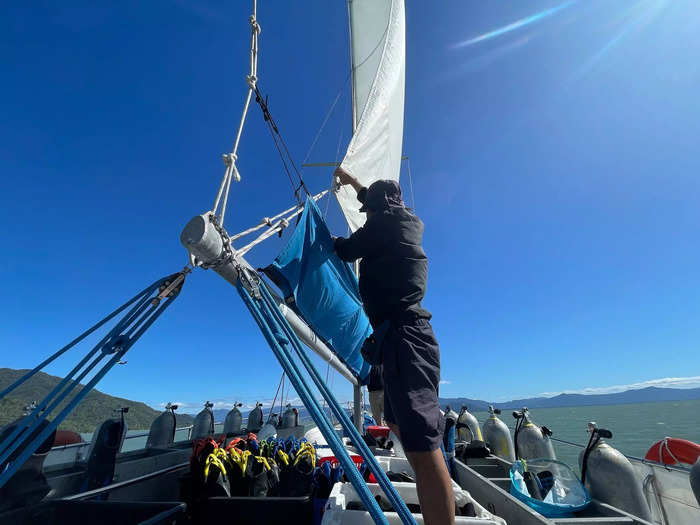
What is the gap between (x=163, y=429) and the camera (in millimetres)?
7004

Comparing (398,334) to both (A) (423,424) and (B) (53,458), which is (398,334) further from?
(B) (53,458)

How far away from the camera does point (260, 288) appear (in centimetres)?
226

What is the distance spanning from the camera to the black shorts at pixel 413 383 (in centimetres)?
177

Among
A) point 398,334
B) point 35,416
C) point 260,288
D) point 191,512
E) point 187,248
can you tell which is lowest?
point 191,512

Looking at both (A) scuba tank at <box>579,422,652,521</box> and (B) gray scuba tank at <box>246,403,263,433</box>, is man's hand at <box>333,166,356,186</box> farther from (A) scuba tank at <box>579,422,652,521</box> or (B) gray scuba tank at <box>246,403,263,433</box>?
(B) gray scuba tank at <box>246,403,263,433</box>

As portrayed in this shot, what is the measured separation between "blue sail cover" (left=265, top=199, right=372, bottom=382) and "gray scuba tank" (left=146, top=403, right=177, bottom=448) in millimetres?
5207

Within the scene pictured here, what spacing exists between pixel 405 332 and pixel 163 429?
743cm

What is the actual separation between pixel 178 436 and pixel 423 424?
8860 mm

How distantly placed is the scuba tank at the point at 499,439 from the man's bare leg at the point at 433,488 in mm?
6497

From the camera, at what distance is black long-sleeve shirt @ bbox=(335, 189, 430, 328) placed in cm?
222

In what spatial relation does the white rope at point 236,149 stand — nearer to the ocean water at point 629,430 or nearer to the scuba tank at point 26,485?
the scuba tank at point 26,485

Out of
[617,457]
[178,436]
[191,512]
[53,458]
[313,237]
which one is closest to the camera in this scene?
[191,512]

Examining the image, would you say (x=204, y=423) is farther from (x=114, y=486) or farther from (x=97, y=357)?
(x=97, y=357)

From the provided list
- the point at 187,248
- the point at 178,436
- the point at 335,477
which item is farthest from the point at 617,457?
the point at 178,436
